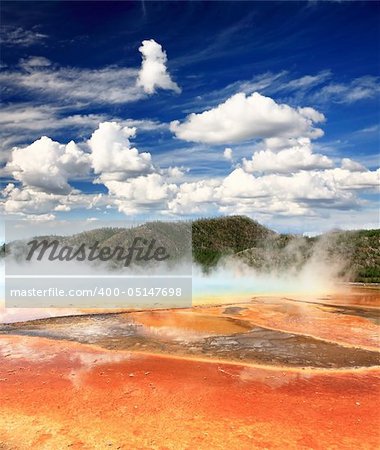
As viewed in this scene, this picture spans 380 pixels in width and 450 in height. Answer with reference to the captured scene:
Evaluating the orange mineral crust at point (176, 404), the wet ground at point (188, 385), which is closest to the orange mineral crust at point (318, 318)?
the wet ground at point (188, 385)

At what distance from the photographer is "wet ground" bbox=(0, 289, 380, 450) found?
759 centimetres

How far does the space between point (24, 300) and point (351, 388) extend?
18565mm

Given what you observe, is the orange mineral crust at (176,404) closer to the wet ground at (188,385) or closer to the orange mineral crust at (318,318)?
the wet ground at (188,385)

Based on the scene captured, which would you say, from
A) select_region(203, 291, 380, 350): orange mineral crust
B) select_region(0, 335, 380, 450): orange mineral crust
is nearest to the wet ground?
select_region(0, 335, 380, 450): orange mineral crust

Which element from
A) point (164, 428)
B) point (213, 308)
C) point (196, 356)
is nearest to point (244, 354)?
point (196, 356)

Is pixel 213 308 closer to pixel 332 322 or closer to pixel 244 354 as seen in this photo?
pixel 332 322

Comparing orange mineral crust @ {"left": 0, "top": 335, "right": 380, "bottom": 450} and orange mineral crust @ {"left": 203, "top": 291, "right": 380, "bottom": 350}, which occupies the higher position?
orange mineral crust @ {"left": 203, "top": 291, "right": 380, "bottom": 350}

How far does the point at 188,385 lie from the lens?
995 cm

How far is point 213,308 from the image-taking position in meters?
21.2

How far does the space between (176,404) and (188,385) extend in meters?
1.05

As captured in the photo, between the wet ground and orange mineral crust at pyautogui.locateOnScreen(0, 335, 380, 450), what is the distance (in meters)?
0.02

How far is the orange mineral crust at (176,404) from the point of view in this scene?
7.46m

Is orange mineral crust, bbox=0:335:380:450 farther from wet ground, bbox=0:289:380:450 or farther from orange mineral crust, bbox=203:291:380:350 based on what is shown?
orange mineral crust, bbox=203:291:380:350

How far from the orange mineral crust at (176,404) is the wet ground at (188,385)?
0.07 ft
